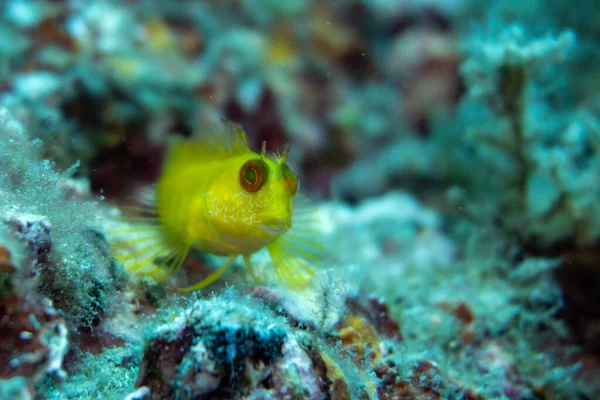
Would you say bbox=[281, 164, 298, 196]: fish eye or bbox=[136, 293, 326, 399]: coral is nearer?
bbox=[136, 293, 326, 399]: coral

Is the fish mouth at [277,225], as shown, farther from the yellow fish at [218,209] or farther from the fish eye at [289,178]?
the fish eye at [289,178]

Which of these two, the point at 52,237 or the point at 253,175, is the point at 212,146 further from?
the point at 52,237

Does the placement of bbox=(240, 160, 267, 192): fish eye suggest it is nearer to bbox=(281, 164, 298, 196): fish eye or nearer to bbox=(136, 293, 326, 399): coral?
bbox=(281, 164, 298, 196): fish eye

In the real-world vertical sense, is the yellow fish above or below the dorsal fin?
below

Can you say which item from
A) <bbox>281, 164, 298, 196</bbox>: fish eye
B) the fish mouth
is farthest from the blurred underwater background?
<bbox>281, 164, 298, 196</bbox>: fish eye

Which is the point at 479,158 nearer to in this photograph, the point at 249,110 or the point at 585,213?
the point at 585,213

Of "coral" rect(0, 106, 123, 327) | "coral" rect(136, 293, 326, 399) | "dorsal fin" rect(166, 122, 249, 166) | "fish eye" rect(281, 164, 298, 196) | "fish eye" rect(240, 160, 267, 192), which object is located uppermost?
"dorsal fin" rect(166, 122, 249, 166)

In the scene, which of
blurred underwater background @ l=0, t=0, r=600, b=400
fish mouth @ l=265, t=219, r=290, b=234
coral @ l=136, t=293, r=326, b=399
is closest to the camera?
coral @ l=136, t=293, r=326, b=399

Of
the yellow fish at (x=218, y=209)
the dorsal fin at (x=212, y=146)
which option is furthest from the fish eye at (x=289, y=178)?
the dorsal fin at (x=212, y=146)

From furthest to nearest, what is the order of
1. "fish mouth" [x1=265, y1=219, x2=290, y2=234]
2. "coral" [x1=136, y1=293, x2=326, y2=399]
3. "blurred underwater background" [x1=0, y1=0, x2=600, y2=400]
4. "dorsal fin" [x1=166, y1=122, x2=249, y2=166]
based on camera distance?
"dorsal fin" [x1=166, y1=122, x2=249, y2=166], "fish mouth" [x1=265, y1=219, x2=290, y2=234], "blurred underwater background" [x1=0, y1=0, x2=600, y2=400], "coral" [x1=136, y1=293, x2=326, y2=399]
